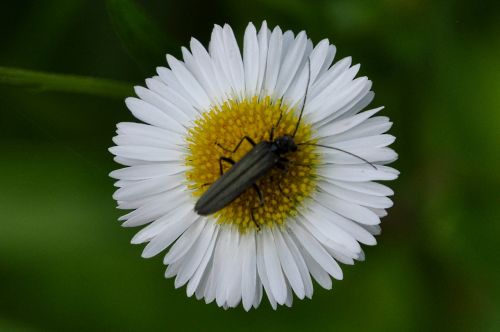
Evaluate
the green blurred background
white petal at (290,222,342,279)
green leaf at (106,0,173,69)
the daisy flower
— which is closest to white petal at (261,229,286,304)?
the daisy flower

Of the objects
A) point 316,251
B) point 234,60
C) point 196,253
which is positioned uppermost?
point 234,60

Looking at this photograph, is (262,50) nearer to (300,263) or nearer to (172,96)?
(172,96)

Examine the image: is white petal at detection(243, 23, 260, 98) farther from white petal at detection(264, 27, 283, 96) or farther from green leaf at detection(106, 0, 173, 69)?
green leaf at detection(106, 0, 173, 69)

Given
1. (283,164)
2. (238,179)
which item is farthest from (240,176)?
(283,164)

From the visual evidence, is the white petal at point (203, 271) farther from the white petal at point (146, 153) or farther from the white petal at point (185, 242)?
the white petal at point (146, 153)

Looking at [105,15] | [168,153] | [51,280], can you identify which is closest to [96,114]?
[105,15]

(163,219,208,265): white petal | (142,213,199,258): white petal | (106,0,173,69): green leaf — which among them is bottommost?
(163,219,208,265): white petal

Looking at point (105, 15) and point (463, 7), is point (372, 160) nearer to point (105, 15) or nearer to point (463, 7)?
point (463, 7)
